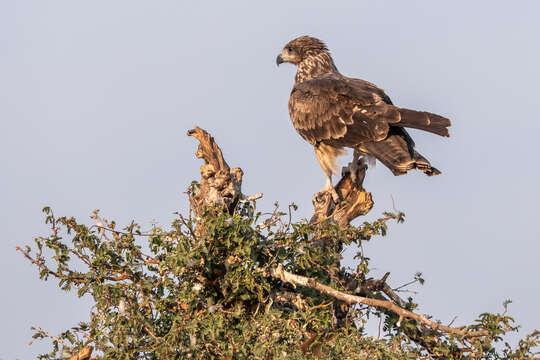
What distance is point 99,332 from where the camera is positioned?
5.97 meters

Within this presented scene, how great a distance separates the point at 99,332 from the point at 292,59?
7.40 m

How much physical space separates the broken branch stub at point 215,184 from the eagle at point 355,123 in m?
2.18

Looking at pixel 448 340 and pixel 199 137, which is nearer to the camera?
pixel 448 340

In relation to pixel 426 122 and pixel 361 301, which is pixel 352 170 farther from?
pixel 361 301

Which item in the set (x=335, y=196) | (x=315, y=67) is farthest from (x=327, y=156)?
(x=315, y=67)

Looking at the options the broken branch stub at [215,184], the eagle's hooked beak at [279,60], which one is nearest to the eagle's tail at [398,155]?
the broken branch stub at [215,184]

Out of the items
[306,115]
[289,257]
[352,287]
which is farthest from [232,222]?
[306,115]

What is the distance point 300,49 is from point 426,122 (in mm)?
3814

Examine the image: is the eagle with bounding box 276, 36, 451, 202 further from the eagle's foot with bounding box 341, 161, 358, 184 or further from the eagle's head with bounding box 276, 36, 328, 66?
the eagle's head with bounding box 276, 36, 328, 66

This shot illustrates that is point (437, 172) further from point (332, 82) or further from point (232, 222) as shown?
point (232, 222)

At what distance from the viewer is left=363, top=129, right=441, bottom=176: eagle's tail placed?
8.82m

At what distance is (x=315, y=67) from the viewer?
11.8 meters

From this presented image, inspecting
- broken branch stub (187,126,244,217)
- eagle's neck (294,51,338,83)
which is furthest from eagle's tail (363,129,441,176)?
eagle's neck (294,51,338,83)

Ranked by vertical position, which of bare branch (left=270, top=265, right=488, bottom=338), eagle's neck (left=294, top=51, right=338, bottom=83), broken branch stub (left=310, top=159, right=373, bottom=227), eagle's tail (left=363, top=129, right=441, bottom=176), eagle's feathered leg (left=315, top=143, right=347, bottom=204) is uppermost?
eagle's neck (left=294, top=51, right=338, bottom=83)
